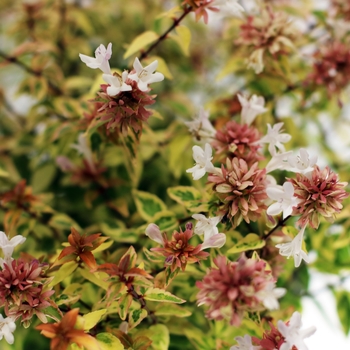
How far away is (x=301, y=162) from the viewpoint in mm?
489

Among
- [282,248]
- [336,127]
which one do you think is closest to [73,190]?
[282,248]

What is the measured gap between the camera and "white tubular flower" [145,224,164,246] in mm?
487

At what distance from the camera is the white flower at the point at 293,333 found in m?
0.42

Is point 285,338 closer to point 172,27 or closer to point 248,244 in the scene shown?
point 248,244

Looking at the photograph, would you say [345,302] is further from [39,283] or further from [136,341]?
[39,283]

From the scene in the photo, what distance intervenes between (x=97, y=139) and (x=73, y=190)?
238 millimetres

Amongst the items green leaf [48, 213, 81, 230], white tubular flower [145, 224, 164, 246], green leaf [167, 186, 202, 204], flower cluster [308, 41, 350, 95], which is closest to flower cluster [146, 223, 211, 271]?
white tubular flower [145, 224, 164, 246]

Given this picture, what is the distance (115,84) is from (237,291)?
24 cm

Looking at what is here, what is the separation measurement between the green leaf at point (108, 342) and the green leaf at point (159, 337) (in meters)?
0.06

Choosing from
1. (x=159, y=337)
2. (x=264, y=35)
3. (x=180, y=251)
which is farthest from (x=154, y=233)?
(x=264, y=35)

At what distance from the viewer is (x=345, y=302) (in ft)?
2.52

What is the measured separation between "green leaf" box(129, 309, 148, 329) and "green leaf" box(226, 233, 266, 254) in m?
0.12

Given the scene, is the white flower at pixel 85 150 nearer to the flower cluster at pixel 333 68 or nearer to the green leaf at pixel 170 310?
the green leaf at pixel 170 310

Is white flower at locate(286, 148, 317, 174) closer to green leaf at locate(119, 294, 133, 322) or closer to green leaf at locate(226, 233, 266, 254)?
green leaf at locate(226, 233, 266, 254)
